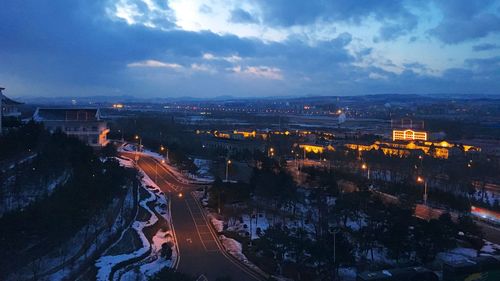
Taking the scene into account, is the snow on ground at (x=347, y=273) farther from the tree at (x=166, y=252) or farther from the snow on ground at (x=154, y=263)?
Answer: the tree at (x=166, y=252)

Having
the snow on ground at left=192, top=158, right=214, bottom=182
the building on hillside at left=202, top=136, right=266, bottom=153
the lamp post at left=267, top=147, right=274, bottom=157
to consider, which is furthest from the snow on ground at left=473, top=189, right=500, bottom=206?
the building on hillside at left=202, top=136, right=266, bottom=153

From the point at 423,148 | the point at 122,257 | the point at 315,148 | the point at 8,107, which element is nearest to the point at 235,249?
the point at 122,257

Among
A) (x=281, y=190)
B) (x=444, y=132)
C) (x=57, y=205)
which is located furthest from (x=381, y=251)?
(x=444, y=132)

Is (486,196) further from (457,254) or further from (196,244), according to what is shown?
(196,244)

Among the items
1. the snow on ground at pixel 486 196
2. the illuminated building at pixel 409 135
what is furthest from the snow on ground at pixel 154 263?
the illuminated building at pixel 409 135

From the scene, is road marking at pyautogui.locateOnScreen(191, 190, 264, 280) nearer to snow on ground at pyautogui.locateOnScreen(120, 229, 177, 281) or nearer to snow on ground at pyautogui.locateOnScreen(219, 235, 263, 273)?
snow on ground at pyautogui.locateOnScreen(219, 235, 263, 273)
